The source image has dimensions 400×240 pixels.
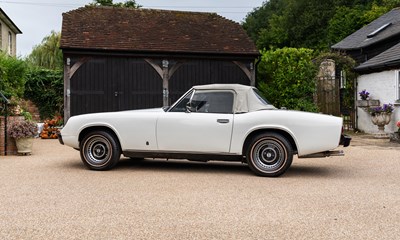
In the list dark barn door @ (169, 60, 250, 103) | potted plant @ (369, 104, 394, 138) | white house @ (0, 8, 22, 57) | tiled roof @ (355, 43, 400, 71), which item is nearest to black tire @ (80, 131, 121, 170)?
dark barn door @ (169, 60, 250, 103)

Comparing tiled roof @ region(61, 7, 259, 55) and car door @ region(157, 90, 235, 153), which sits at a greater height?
tiled roof @ region(61, 7, 259, 55)

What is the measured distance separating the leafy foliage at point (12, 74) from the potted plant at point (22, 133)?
1.77 meters

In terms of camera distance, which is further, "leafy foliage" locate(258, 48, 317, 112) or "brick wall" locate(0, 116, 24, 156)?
"leafy foliage" locate(258, 48, 317, 112)

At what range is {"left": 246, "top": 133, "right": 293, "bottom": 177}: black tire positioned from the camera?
6598 millimetres

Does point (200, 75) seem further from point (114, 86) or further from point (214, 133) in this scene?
point (214, 133)

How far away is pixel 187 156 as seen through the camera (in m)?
7.00

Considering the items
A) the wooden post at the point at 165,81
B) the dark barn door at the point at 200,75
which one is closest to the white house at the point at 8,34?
the wooden post at the point at 165,81

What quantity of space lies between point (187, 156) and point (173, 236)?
341 cm

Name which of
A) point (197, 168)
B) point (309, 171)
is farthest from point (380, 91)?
point (197, 168)

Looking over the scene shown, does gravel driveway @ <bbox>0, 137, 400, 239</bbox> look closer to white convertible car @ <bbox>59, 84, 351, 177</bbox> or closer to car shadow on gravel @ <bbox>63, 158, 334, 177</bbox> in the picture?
car shadow on gravel @ <bbox>63, 158, 334, 177</bbox>

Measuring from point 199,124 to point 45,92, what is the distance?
11.7 metres

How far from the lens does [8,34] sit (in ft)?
86.3

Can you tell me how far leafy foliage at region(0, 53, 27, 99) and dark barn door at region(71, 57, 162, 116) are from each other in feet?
12.4

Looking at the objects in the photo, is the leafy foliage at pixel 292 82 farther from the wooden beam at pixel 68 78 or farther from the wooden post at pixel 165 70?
the wooden beam at pixel 68 78
